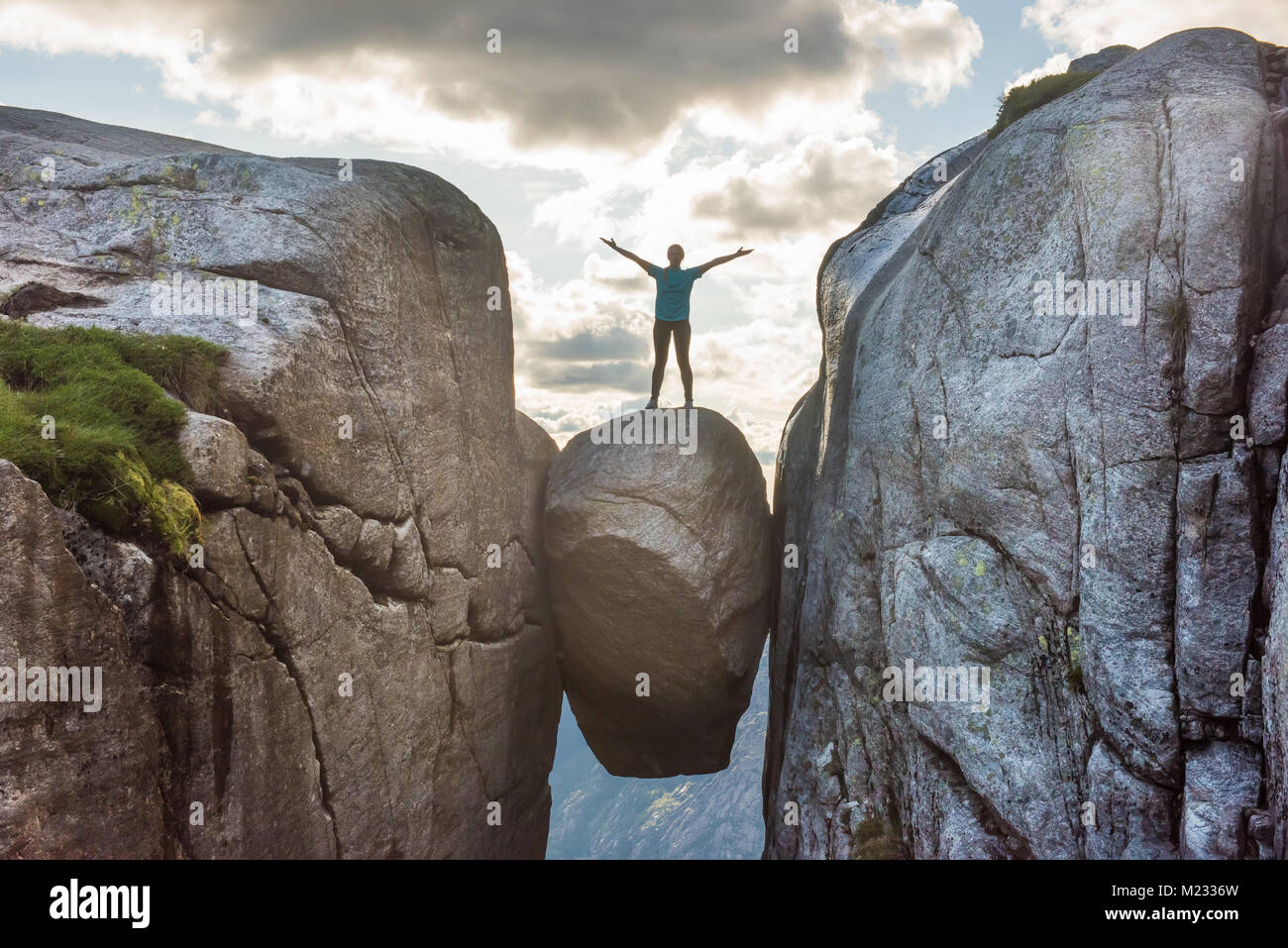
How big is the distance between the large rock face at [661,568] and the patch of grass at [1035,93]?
955 centimetres

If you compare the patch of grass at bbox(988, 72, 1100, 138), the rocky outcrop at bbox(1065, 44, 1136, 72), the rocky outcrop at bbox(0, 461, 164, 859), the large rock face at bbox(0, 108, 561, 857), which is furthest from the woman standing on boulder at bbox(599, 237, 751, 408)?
the rocky outcrop at bbox(0, 461, 164, 859)

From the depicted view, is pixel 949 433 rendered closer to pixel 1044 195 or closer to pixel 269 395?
pixel 1044 195

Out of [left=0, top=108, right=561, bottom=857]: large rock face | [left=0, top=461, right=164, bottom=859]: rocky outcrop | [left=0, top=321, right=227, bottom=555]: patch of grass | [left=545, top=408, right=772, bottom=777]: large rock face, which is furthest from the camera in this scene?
[left=545, top=408, right=772, bottom=777]: large rock face

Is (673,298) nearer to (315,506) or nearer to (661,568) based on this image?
(661,568)

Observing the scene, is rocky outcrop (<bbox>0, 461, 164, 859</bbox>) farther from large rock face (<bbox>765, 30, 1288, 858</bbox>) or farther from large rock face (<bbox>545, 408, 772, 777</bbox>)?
large rock face (<bbox>765, 30, 1288, 858</bbox>)

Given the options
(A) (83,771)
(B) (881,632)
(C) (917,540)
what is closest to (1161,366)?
(C) (917,540)

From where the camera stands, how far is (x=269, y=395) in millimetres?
13008

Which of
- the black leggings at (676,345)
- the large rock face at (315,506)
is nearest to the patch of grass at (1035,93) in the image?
the black leggings at (676,345)

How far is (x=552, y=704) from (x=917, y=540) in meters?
10.5

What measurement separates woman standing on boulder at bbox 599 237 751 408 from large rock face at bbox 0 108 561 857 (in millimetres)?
3513

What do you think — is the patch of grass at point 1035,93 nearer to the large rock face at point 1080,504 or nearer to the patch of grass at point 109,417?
the large rock face at point 1080,504

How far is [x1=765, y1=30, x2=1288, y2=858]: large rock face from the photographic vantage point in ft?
37.6

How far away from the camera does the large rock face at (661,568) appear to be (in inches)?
769

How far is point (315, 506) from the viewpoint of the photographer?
13.7 m
